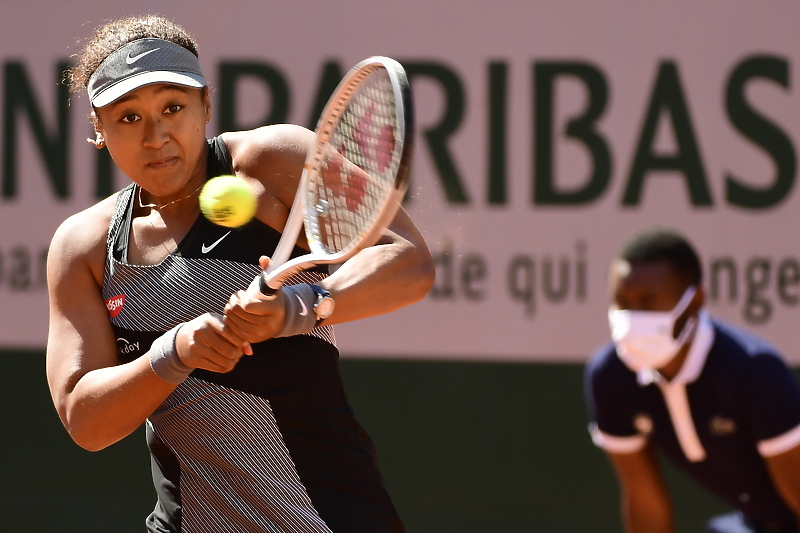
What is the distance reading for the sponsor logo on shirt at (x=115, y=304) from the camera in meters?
2.13

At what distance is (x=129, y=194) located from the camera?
2252 millimetres

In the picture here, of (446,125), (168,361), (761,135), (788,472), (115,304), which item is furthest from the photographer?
(446,125)

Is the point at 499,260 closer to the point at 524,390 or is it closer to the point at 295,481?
the point at 524,390

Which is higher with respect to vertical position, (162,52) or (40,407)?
(162,52)

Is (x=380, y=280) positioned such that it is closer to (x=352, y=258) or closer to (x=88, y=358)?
(x=352, y=258)

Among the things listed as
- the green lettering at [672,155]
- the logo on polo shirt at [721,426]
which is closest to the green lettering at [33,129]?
the green lettering at [672,155]

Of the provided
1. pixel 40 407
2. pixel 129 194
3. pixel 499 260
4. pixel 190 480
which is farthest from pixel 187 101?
pixel 40 407

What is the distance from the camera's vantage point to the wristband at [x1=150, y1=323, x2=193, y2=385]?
191 centimetres

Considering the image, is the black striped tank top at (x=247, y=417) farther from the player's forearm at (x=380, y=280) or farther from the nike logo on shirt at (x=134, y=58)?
the nike logo on shirt at (x=134, y=58)

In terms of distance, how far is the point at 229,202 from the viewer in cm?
203

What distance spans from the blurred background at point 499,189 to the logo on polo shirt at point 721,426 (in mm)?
2120

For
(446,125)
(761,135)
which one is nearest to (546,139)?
(446,125)

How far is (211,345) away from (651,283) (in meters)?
1.34

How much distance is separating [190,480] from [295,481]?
208mm
